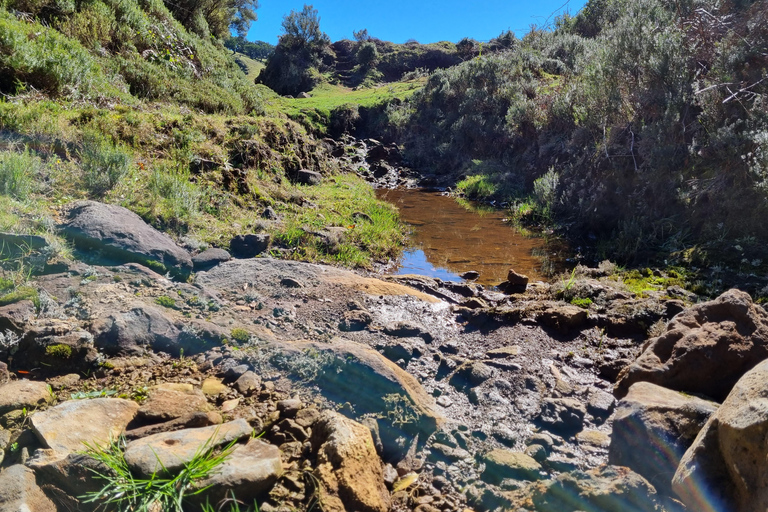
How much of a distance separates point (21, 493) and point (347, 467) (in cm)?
144

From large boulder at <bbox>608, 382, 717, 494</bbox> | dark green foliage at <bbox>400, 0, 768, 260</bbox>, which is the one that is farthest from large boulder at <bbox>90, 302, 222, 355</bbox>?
dark green foliage at <bbox>400, 0, 768, 260</bbox>

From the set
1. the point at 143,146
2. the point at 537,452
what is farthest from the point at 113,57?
the point at 537,452

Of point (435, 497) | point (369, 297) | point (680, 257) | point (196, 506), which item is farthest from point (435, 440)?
point (680, 257)

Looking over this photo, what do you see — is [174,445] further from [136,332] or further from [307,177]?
[307,177]

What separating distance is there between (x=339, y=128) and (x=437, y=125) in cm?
542

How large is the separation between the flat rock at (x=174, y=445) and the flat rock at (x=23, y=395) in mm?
794

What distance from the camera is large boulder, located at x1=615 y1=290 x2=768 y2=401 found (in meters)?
3.43

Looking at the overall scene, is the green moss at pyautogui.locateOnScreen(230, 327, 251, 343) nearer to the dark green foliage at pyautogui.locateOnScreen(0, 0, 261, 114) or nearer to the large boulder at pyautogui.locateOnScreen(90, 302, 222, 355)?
the large boulder at pyautogui.locateOnScreen(90, 302, 222, 355)

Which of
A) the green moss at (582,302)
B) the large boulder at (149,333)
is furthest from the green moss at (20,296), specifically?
the green moss at (582,302)

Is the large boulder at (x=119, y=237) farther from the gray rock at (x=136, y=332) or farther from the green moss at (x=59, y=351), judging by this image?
the green moss at (x=59, y=351)

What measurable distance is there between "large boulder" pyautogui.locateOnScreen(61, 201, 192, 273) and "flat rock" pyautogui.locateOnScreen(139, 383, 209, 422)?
2298mm

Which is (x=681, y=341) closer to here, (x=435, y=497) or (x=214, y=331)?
(x=435, y=497)

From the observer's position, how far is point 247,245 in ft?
22.4

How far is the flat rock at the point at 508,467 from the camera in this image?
9.43 ft
